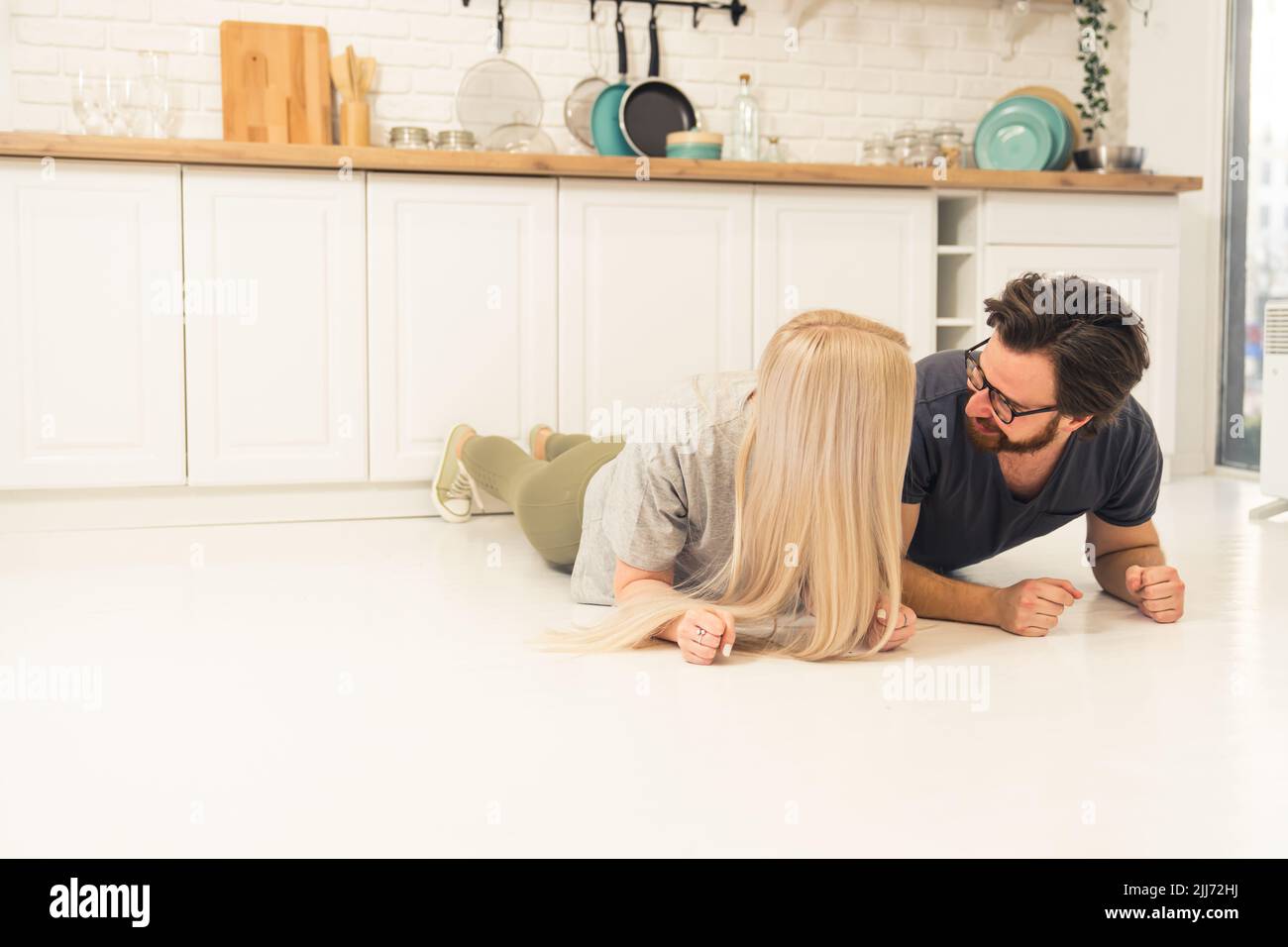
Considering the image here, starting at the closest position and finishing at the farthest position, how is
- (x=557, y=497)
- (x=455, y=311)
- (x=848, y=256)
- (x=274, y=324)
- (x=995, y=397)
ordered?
(x=995, y=397) → (x=557, y=497) → (x=274, y=324) → (x=455, y=311) → (x=848, y=256)

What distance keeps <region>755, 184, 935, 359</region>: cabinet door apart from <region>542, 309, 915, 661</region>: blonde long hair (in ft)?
6.03

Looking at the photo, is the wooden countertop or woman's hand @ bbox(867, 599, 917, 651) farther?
the wooden countertop

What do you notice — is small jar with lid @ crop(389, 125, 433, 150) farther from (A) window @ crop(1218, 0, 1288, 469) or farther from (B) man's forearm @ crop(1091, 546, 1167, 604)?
(A) window @ crop(1218, 0, 1288, 469)

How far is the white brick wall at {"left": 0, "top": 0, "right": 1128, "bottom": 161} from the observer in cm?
361

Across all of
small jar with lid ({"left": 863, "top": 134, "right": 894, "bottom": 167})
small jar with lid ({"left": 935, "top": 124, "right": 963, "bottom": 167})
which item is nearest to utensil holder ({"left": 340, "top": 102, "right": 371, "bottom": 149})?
small jar with lid ({"left": 863, "top": 134, "right": 894, "bottom": 167})

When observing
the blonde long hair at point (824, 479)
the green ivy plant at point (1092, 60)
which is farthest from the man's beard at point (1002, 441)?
the green ivy plant at point (1092, 60)

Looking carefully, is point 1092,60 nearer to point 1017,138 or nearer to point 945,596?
point 1017,138

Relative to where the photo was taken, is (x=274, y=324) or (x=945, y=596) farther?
(x=274, y=324)

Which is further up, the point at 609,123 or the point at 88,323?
the point at 609,123

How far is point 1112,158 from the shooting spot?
3.84m

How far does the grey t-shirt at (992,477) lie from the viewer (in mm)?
1839

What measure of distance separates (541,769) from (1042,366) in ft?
2.83

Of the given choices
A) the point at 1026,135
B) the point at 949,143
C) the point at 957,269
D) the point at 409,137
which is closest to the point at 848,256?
the point at 957,269

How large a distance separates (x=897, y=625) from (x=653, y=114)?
2.60 metres
